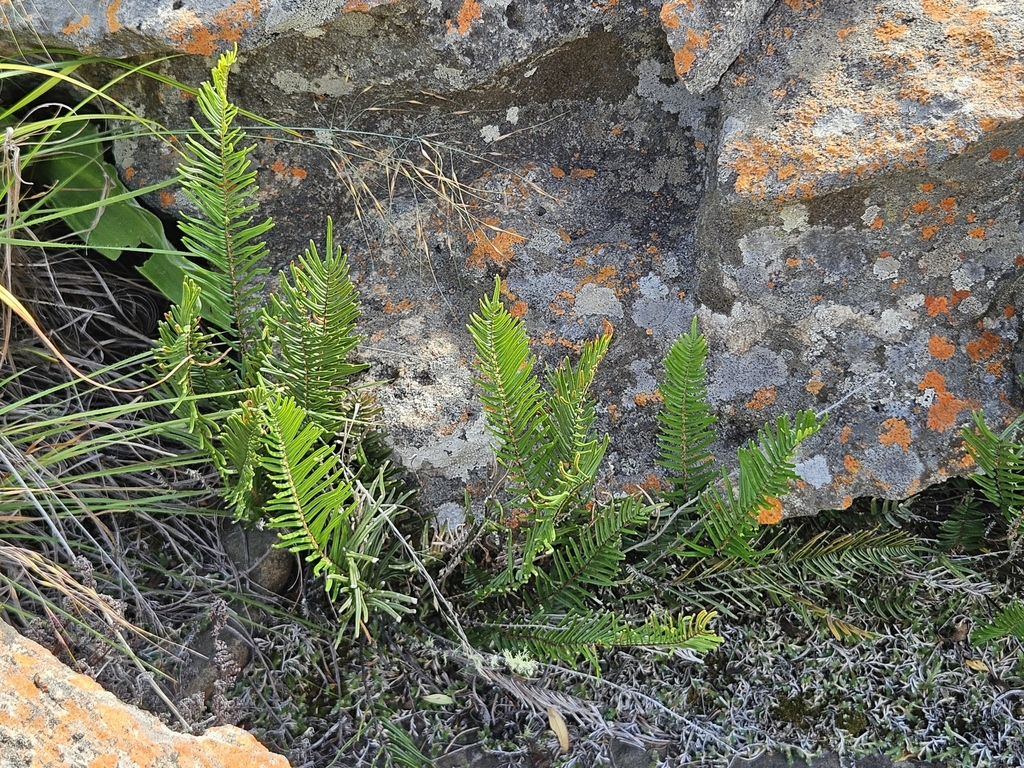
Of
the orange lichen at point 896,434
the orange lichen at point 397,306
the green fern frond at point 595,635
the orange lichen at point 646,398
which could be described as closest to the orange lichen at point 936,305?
the orange lichen at point 896,434

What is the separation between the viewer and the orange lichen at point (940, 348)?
206cm

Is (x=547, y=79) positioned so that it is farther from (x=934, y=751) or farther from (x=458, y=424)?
(x=934, y=751)

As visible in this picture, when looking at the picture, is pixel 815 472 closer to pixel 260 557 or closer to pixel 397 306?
pixel 397 306

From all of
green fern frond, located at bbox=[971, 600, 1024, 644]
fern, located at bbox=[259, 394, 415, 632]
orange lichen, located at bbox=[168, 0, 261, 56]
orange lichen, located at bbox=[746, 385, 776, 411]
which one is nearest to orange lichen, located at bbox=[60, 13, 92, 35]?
orange lichen, located at bbox=[168, 0, 261, 56]

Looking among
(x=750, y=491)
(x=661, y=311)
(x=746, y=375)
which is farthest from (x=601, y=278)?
(x=750, y=491)

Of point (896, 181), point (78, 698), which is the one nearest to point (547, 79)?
point (896, 181)

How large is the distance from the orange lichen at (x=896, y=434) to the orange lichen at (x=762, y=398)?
263 mm

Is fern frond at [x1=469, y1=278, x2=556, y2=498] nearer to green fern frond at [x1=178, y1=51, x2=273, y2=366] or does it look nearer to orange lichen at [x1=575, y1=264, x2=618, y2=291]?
orange lichen at [x1=575, y1=264, x2=618, y2=291]

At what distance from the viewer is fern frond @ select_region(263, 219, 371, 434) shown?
1.82 metres

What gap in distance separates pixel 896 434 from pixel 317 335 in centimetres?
134

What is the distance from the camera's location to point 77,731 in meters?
1.37

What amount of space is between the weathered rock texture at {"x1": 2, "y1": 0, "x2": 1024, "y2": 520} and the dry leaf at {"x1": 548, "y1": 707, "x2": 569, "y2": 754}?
0.52 metres

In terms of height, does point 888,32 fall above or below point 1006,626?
above

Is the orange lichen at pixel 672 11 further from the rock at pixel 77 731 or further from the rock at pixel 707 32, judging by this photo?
the rock at pixel 77 731
